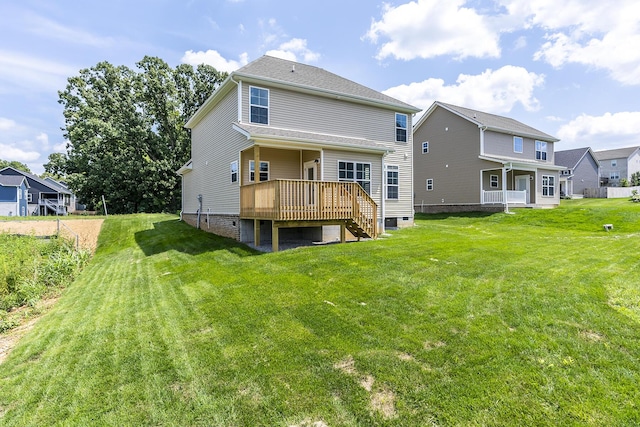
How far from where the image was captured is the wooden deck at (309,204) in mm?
9781

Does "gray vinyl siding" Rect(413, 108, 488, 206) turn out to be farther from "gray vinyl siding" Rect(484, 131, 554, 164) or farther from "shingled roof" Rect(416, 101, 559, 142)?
"gray vinyl siding" Rect(484, 131, 554, 164)

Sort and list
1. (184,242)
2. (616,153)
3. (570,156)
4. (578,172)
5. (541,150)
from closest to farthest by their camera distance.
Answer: (184,242) → (541,150) → (578,172) → (570,156) → (616,153)

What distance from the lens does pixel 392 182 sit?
15.5 meters

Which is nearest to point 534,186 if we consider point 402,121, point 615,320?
point 402,121

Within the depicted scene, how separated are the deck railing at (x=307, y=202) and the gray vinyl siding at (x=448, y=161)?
14255 millimetres

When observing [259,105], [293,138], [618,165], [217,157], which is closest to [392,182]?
[293,138]

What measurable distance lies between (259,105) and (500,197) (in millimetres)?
17051

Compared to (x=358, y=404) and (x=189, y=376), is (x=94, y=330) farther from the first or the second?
(x=358, y=404)

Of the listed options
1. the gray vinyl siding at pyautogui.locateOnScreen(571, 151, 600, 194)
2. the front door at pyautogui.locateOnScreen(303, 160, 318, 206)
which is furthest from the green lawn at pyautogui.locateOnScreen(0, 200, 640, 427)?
the gray vinyl siding at pyautogui.locateOnScreen(571, 151, 600, 194)

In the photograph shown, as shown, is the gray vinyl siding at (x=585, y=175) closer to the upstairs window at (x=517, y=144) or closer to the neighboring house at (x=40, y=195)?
the upstairs window at (x=517, y=144)

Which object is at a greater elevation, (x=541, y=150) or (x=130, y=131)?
(x=130, y=131)

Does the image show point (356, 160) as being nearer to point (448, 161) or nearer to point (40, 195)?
point (448, 161)

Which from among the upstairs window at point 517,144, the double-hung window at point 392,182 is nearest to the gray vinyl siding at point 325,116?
the double-hung window at point 392,182

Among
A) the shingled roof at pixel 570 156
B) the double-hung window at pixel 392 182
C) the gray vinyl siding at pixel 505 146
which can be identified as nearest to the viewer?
the double-hung window at pixel 392 182
